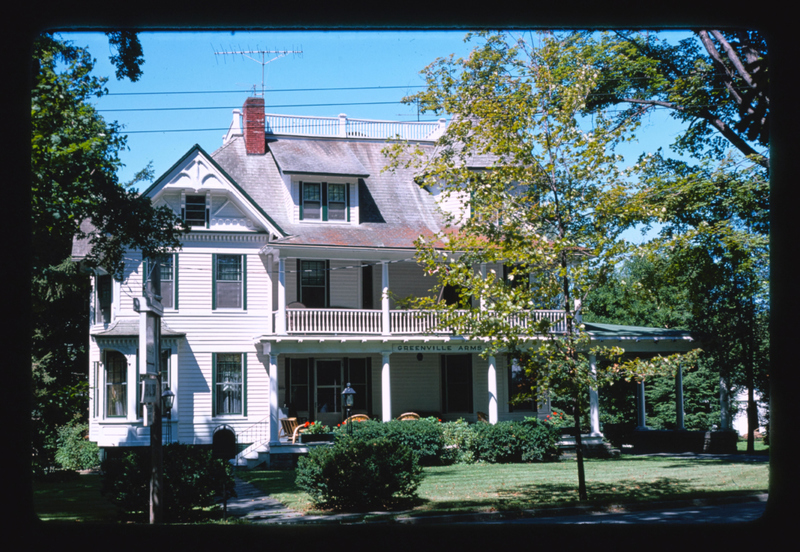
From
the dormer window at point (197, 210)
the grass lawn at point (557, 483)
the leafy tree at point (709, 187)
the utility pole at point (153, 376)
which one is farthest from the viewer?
the dormer window at point (197, 210)

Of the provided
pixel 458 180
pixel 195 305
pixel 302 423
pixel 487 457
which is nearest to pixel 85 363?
pixel 195 305

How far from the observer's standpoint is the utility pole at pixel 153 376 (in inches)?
314

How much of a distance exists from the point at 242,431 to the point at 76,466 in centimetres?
438

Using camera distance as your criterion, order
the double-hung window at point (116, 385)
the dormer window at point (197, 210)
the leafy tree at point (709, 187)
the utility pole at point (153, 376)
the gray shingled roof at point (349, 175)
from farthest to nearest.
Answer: the gray shingled roof at point (349, 175) → the dormer window at point (197, 210) → the double-hung window at point (116, 385) → the leafy tree at point (709, 187) → the utility pole at point (153, 376)

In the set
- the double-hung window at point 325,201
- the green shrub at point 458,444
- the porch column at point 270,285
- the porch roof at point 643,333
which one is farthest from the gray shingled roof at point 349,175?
the porch roof at point 643,333

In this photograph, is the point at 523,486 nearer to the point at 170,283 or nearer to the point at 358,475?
the point at 358,475

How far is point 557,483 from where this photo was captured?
526 inches

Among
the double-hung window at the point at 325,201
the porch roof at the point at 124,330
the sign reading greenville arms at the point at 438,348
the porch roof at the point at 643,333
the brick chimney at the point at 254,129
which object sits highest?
the brick chimney at the point at 254,129

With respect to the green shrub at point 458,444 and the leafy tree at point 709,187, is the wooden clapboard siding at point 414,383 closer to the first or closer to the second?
the green shrub at point 458,444

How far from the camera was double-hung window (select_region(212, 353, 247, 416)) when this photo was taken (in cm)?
Answer: 1867

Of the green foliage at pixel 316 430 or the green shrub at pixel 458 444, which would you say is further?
the green foliage at pixel 316 430

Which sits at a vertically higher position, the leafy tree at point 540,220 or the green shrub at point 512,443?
the leafy tree at point 540,220

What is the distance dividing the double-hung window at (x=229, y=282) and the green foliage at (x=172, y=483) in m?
8.90

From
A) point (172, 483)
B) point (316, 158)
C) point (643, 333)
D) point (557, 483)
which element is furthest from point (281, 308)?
point (643, 333)
